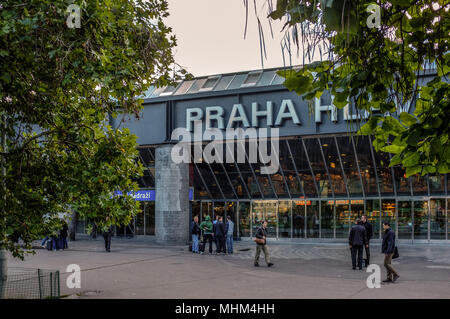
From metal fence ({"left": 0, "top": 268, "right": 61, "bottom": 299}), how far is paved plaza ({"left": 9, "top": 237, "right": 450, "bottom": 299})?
1.77ft

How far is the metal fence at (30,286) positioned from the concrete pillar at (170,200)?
15.1 meters

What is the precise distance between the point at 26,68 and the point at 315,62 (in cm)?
527

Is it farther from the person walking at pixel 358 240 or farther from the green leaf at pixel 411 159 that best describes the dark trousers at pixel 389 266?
the green leaf at pixel 411 159

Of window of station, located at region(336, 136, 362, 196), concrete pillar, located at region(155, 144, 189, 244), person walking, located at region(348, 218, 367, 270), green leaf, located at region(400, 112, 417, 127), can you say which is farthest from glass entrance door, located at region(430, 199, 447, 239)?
green leaf, located at region(400, 112, 417, 127)

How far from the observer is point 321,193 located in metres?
27.0

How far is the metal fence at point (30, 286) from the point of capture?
8898 mm

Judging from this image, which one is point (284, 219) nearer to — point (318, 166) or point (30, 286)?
point (318, 166)

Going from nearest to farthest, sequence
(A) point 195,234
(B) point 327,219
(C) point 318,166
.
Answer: (A) point 195,234, (C) point 318,166, (B) point 327,219

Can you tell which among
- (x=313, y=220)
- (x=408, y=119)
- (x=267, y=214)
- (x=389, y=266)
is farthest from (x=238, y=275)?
(x=267, y=214)

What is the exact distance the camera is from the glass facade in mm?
25125

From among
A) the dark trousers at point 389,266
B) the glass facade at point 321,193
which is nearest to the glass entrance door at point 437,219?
the glass facade at point 321,193

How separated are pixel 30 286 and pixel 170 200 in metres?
16.0

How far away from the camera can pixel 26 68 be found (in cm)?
707

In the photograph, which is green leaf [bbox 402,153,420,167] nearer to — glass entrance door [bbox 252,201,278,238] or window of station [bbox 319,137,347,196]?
window of station [bbox 319,137,347,196]
